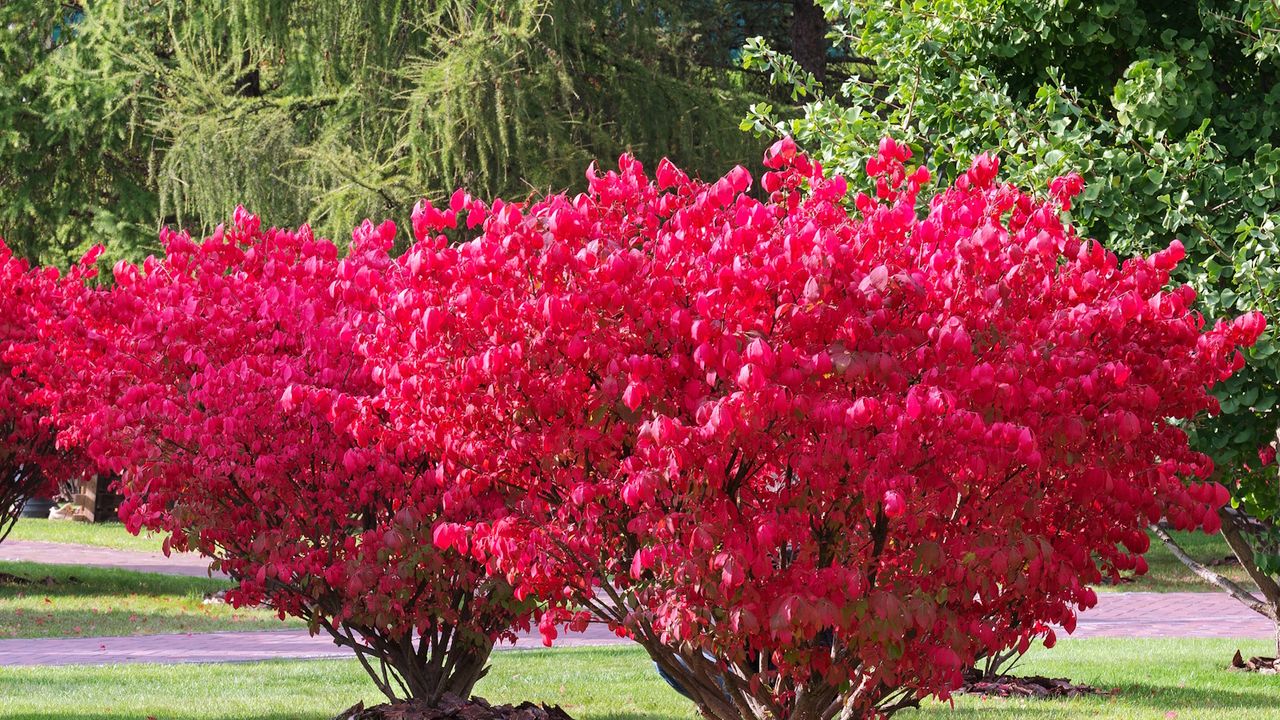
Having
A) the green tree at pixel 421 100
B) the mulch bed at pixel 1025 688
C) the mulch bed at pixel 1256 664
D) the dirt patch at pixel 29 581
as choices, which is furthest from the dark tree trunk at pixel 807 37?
the dirt patch at pixel 29 581

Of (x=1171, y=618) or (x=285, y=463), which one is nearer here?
(x=285, y=463)

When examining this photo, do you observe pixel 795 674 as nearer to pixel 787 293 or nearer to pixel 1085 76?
pixel 787 293

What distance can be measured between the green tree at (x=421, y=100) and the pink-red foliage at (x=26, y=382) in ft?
13.3

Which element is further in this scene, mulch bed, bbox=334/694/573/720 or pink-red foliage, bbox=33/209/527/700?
mulch bed, bbox=334/694/573/720

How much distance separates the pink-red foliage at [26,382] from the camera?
40.0 feet

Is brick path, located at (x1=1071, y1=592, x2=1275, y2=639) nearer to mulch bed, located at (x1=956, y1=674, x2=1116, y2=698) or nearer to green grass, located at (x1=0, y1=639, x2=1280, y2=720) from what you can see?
green grass, located at (x1=0, y1=639, x2=1280, y2=720)

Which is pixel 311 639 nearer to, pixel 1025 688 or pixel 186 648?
pixel 186 648

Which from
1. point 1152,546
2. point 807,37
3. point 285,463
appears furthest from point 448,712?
point 1152,546

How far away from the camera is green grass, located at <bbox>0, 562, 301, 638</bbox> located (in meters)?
14.1

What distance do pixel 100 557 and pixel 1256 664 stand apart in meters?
17.6

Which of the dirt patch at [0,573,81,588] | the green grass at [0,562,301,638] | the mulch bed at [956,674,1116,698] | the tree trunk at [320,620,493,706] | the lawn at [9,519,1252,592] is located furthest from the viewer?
the lawn at [9,519,1252,592]

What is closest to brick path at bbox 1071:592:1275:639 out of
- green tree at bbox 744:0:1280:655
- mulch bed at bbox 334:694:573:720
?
green tree at bbox 744:0:1280:655

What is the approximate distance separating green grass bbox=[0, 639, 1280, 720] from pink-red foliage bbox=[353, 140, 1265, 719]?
115 inches

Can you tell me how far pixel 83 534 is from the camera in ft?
87.7
